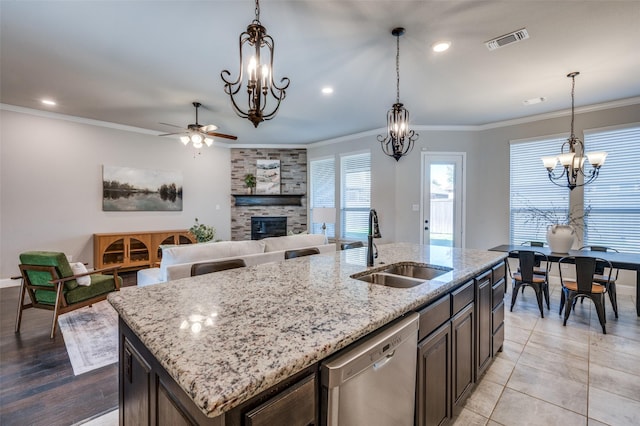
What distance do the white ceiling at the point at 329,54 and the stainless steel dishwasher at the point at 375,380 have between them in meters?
2.39

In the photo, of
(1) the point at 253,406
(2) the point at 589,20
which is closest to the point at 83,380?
(1) the point at 253,406

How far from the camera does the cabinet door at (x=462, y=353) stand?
1644mm

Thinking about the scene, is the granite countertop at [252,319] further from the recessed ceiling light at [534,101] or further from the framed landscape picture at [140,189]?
the framed landscape picture at [140,189]

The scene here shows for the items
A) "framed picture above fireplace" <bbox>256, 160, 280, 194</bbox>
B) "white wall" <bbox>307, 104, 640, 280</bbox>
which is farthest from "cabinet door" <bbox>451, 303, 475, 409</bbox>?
"framed picture above fireplace" <bbox>256, 160, 280, 194</bbox>

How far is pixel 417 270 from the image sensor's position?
2121 millimetres

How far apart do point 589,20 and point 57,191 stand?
7376 millimetres

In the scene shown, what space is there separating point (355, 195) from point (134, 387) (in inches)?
217

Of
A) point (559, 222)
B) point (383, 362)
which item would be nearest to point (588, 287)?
point (559, 222)

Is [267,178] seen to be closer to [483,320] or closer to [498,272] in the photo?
[498,272]

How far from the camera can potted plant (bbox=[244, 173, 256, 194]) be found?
22.9 ft

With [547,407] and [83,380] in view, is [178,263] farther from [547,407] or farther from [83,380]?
[547,407]

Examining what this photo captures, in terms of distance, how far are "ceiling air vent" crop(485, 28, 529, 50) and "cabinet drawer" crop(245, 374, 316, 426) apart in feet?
10.7

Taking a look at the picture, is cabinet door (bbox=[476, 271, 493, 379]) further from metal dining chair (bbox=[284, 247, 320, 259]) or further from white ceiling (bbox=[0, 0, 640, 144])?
white ceiling (bbox=[0, 0, 640, 144])

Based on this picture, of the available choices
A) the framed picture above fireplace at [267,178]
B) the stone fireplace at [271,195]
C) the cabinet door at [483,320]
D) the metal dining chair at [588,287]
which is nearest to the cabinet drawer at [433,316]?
the cabinet door at [483,320]
